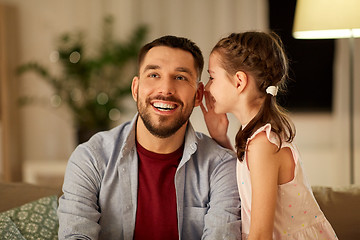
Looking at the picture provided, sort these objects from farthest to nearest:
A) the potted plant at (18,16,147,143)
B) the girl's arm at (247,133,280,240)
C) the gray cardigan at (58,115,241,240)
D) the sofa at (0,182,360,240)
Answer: the potted plant at (18,16,147,143)
the sofa at (0,182,360,240)
the gray cardigan at (58,115,241,240)
the girl's arm at (247,133,280,240)

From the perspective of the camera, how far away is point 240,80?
1702 mm

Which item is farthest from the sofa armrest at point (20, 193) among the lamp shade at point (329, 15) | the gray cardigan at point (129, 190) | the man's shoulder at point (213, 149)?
the lamp shade at point (329, 15)

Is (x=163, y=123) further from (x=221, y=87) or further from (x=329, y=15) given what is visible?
(x=329, y=15)

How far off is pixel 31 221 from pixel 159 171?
20.8 inches

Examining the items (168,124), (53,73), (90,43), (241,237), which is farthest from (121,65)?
(241,237)

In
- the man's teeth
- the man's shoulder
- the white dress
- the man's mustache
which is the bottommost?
the white dress

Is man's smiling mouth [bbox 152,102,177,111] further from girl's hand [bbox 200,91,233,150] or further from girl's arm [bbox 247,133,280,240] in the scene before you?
girl's arm [bbox 247,133,280,240]

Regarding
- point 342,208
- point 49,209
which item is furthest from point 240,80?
point 49,209

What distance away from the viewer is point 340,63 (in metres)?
4.46

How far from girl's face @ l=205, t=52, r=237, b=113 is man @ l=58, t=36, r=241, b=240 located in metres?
0.16

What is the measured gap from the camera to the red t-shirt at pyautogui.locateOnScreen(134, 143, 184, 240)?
6.09 ft

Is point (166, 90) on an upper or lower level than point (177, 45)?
lower

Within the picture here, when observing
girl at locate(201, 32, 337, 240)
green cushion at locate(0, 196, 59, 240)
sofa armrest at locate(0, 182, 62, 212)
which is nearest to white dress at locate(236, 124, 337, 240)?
girl at locate(201, 32, 337, 240)

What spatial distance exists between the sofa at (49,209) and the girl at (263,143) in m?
0.33
